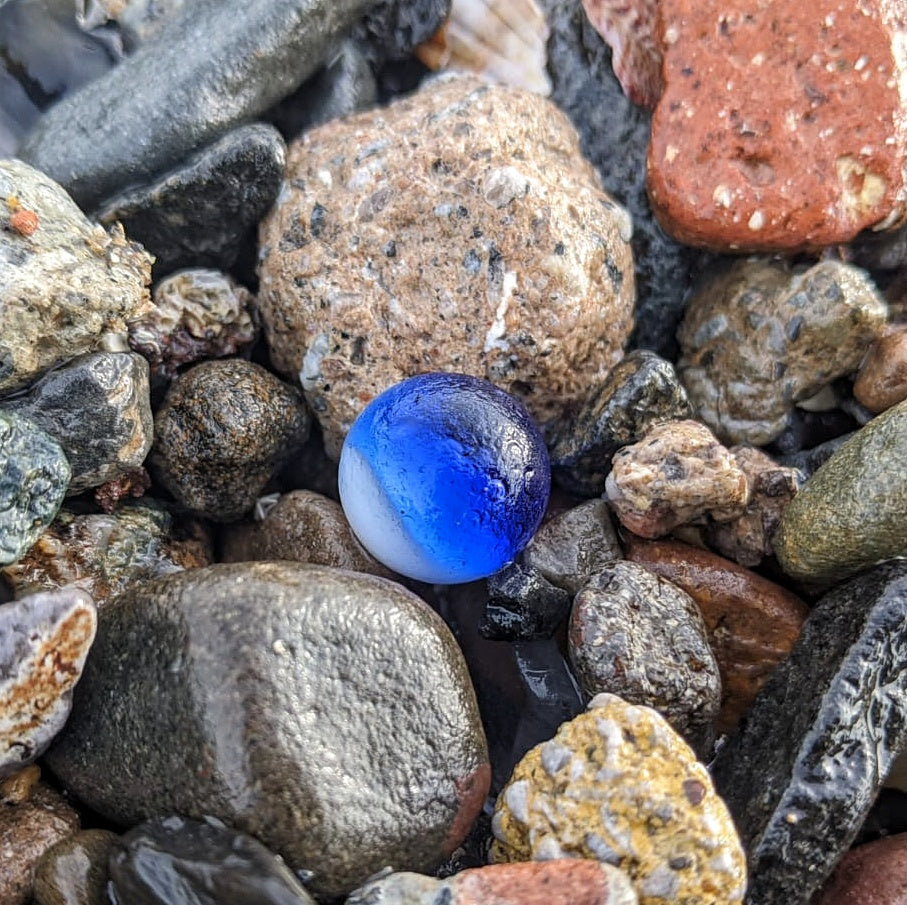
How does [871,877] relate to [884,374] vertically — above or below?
below

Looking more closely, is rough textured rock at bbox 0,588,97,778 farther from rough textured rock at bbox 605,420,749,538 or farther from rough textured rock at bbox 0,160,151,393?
rough textured rock at bbox 605,420,749,538

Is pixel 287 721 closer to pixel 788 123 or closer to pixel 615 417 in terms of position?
pixel 615 417

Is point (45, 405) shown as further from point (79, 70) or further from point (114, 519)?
point (79, 70)

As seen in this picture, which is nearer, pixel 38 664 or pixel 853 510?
pixel 38 664

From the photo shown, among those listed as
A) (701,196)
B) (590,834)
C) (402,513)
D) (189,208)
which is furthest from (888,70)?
(590,834)

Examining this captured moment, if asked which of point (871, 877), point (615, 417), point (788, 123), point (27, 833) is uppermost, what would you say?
point (788, 123)

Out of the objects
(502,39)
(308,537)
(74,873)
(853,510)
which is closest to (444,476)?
(308,537)

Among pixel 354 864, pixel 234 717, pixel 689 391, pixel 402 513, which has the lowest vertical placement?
pixel 354 864
